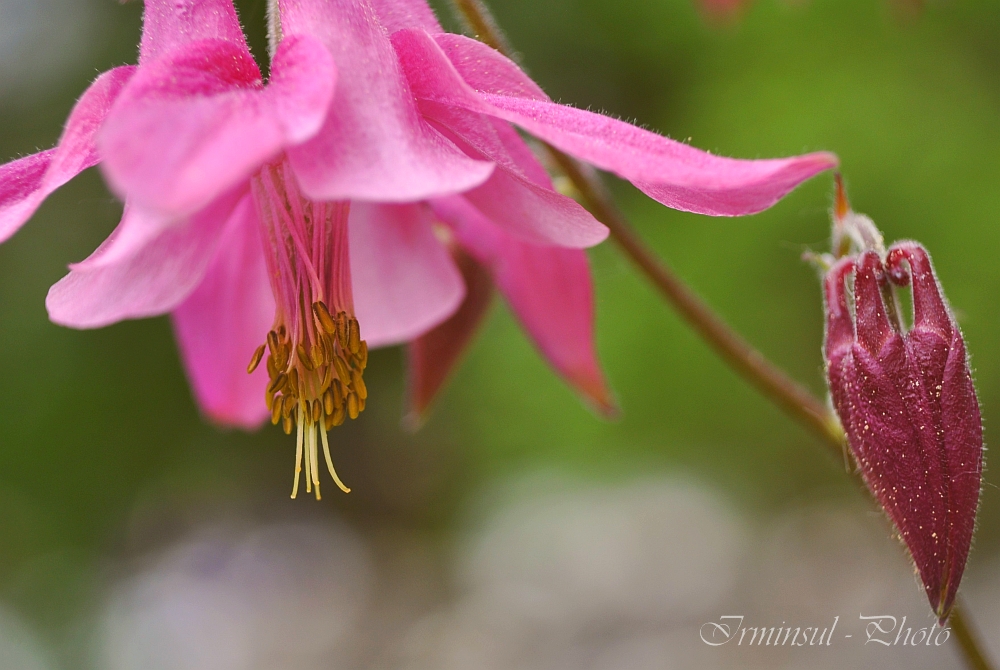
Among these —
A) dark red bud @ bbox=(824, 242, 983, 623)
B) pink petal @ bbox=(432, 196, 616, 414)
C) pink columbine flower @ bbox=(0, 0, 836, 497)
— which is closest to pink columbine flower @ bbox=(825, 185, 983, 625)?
dark red bud @ bbox=(824, 242, 983, 623)

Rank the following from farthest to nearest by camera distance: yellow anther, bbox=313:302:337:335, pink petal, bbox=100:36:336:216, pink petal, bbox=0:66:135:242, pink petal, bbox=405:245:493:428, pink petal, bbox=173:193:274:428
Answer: pink petal, bbox=405:245:493:428
pink petal, bbox=173:193:274:428
yellow anther, bbox=313:302:337:335
pink petal, bbox=0:66:135:242
pink petal, bbox=100:36:336:216

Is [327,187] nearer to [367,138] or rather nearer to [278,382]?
[367,138]

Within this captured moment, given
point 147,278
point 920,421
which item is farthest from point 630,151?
point 147,278

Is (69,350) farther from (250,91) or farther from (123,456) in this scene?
(250,91)

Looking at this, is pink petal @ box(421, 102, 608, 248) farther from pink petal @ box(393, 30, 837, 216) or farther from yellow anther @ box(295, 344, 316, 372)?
yellow anther @ box(295, 344, 316, 372)

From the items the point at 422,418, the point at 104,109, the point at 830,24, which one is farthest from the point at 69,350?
the point at 104,109

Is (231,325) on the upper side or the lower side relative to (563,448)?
upper
